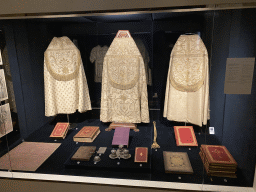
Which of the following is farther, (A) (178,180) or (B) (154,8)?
(A) (178,180)

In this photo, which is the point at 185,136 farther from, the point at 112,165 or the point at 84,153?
the point at 84,153

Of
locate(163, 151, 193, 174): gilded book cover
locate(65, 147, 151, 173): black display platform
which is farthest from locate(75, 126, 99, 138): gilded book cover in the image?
locate(163, 151, 193, 174): gilded book cover

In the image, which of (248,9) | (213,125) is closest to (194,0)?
(248,9)

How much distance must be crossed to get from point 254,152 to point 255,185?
0.38m

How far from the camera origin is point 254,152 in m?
2.39

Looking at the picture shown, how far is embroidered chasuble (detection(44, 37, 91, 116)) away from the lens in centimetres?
348

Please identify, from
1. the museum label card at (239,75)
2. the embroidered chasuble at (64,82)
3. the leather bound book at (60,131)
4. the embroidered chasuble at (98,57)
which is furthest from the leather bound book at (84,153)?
the museum label card at (239,75)

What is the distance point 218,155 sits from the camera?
8.54 ft

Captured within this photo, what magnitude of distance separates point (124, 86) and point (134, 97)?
0.92 ft

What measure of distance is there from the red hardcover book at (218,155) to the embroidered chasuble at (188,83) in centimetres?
46

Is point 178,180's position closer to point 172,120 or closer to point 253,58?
point 172,120

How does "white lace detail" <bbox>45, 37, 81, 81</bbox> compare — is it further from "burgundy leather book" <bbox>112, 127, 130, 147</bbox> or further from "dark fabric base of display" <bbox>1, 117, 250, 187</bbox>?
"burgundy leather book" <bbox>112, 127, 130, 147</bbox>

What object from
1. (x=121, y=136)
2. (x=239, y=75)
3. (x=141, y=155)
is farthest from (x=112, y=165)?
(x=239, y=75)

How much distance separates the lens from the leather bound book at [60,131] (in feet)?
11.1
